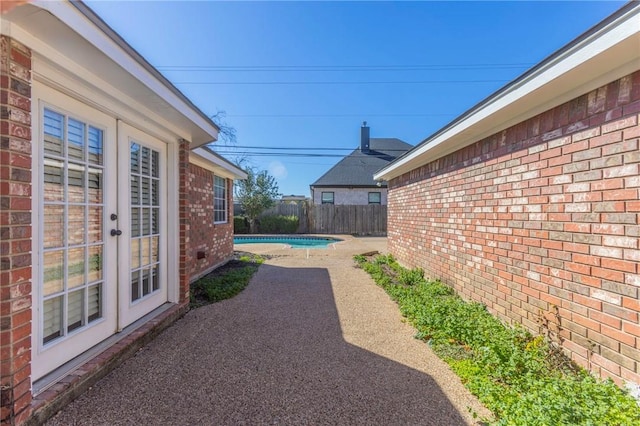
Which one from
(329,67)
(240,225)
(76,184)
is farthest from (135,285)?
(240,225)

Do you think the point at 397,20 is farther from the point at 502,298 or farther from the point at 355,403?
the point at 355,403

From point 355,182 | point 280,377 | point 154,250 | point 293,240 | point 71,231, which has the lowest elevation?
point 293,240

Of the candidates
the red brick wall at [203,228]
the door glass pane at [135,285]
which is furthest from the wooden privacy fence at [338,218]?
the door glass pane at [135,285]

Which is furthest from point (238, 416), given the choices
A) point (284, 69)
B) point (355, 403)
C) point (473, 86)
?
point (473, 86)

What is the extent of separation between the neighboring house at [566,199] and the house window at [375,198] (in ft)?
51.7

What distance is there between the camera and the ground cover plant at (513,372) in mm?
1712

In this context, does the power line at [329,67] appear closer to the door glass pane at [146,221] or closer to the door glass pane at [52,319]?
the door glass pane at [146,221]

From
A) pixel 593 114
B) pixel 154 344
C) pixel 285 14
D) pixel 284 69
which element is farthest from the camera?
pixel 284 69

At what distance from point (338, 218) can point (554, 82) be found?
51.7ft

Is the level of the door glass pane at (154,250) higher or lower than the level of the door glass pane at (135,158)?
lower

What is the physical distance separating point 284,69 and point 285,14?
19.1 feet

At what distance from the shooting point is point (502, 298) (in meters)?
3.41

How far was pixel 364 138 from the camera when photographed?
2133 cm

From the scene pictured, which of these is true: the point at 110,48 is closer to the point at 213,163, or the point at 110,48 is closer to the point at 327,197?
the point at 213,163
